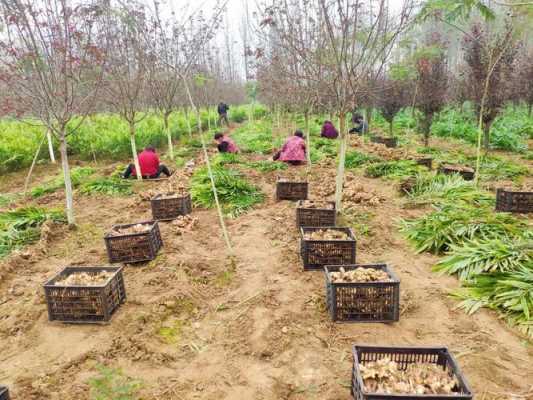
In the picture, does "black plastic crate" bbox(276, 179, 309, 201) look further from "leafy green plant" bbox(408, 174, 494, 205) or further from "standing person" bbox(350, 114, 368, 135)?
"standing person" bbox(350, 114, 368, 135)

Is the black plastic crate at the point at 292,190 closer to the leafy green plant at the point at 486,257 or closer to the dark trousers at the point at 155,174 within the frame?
the leafy green plant at the point at 486,257

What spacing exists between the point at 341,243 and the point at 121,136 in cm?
1034

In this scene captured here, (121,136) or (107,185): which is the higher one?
(121,136)

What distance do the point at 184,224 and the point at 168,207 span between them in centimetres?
60

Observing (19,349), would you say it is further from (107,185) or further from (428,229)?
(107,185)

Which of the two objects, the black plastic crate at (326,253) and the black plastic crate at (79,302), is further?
the black plastic crate at (326,253)

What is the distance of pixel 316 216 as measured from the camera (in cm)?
520

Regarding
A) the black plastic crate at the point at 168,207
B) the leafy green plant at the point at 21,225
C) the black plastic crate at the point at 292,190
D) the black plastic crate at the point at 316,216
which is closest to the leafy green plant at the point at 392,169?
the black plastic crate at the point at 292,190

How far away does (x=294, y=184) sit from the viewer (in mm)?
6730

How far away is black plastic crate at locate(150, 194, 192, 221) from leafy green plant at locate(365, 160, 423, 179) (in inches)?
180

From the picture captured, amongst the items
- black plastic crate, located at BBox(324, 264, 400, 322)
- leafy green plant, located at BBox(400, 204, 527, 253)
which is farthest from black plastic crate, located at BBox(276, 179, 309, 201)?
black plastic crate, located at BBox(324, 264, 400, 322)

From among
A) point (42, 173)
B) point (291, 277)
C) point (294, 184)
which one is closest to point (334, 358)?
point (291, 277)

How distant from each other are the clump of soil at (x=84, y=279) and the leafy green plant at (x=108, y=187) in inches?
172

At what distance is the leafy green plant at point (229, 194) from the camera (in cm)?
662
